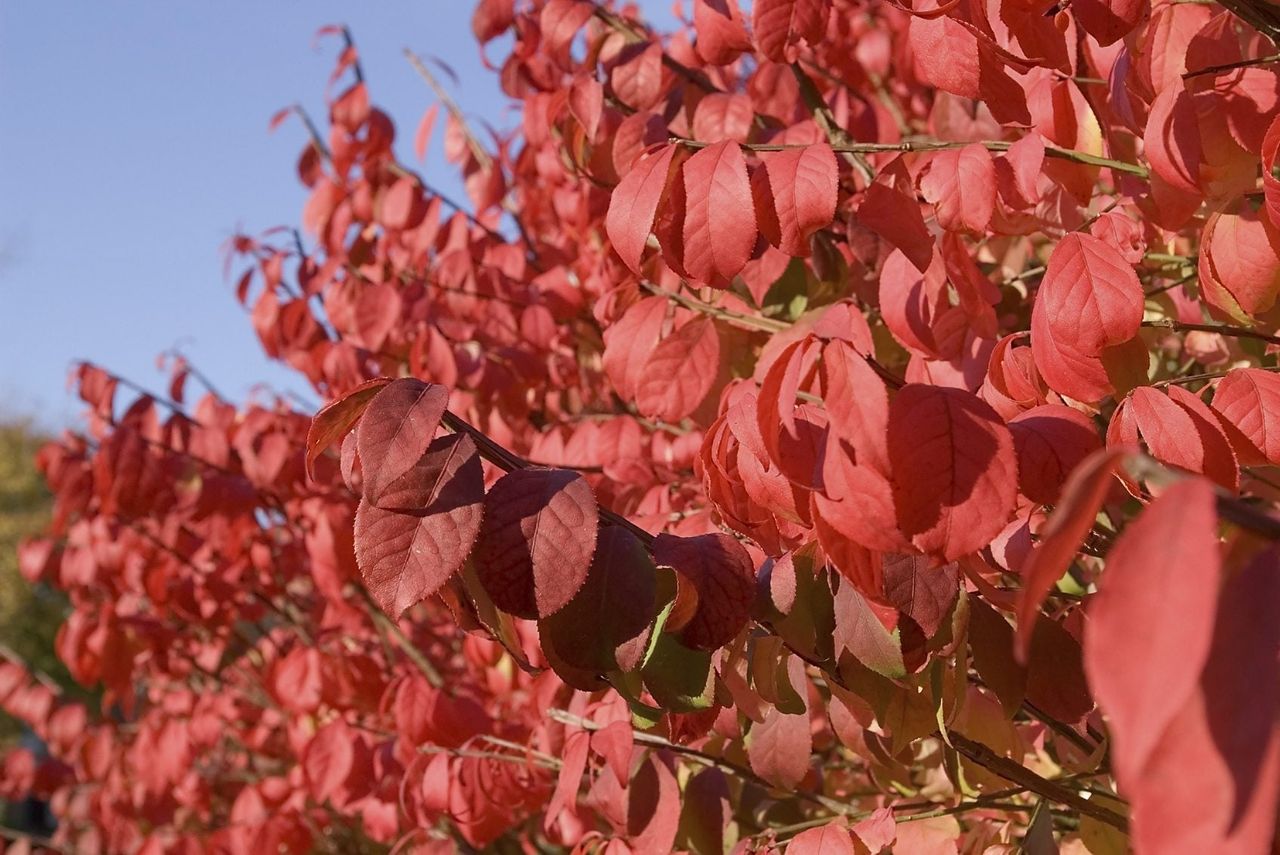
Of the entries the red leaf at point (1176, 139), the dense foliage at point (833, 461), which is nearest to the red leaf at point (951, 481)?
the dense foliage at point (833, 461)

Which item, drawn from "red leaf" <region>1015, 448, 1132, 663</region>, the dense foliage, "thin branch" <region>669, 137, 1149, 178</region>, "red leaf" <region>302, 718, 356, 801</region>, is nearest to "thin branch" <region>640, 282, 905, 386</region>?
the dense foliage

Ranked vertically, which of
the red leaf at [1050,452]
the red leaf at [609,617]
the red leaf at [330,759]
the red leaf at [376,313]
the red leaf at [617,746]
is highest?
the red leaf at [376,313]

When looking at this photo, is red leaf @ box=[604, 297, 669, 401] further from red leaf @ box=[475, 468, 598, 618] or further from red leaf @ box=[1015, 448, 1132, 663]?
red leaf @ box=[1015, 448, 1132, 663]

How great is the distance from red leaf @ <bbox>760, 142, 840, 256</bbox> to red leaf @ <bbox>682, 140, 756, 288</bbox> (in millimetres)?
51

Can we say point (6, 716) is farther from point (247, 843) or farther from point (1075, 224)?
point (1075, 224)

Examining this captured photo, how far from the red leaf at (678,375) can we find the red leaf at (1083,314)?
0.58 metres

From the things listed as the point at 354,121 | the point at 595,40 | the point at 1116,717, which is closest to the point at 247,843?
the point at 354,121

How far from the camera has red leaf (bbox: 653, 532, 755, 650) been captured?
862mm

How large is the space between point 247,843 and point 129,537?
3.75 ft

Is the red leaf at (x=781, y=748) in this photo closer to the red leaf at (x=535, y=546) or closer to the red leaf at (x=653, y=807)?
the red leaf at (x=653, y=807)

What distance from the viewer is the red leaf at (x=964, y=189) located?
109cm

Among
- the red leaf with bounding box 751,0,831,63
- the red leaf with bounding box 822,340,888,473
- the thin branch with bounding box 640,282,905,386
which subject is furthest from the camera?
the thin branch with bounding box 640,282,905,386

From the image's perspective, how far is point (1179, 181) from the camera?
1021 mm

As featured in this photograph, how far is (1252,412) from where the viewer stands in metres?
0.96
